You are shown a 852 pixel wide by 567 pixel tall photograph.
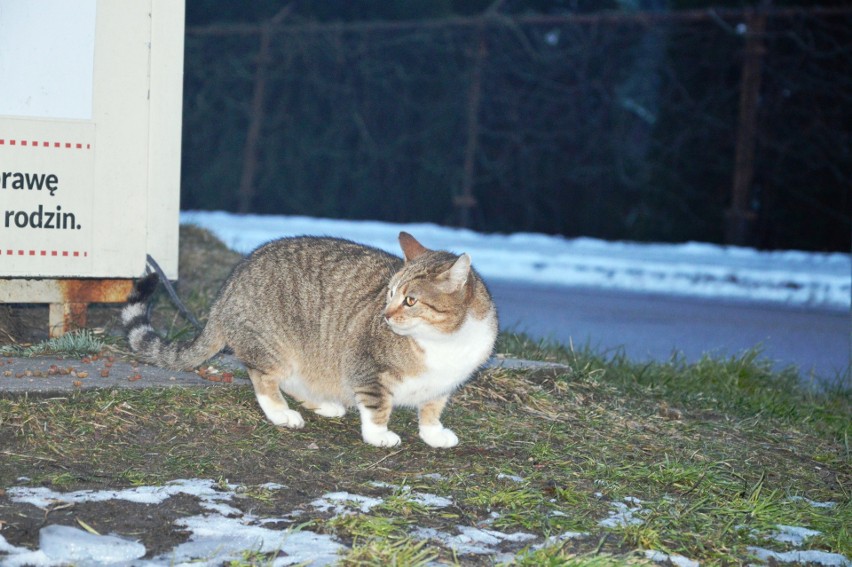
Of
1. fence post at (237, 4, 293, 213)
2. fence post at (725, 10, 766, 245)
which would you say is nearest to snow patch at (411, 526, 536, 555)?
fence post at (725, 10, 766, 245)

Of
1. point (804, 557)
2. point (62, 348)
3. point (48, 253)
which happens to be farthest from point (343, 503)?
point (48, 253)

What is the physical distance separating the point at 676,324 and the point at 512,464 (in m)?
5.10

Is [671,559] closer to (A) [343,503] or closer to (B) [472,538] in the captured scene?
(B) [472,538]

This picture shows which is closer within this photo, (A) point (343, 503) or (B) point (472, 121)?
(A) point (343, 503)

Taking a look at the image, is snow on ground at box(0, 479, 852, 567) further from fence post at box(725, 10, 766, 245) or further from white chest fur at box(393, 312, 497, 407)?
fence post at box(725, 10, 766, 245)

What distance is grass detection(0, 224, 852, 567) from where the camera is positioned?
10.7ft

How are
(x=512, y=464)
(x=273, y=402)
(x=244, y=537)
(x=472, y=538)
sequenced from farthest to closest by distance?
(x=273, y=402)
(x=512, y=464)
(x=472, y=538)
(x=244, y=537)

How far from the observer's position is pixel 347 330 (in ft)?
14.6

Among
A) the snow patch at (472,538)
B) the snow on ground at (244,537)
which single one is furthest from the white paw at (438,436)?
the snow patch at (472,538)

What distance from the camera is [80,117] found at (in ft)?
17.0

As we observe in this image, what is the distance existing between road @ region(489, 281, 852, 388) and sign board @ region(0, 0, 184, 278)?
2761 millimetres

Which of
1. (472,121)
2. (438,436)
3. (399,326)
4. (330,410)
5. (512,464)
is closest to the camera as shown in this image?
(512,464)

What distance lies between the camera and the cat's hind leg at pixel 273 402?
14.3 feet

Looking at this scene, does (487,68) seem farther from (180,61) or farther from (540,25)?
(180,61)
